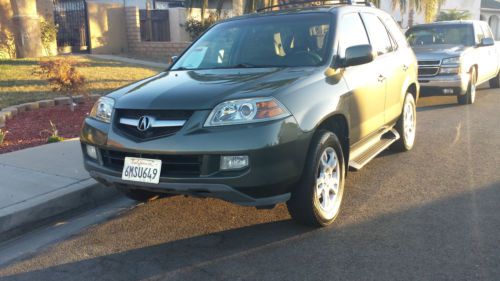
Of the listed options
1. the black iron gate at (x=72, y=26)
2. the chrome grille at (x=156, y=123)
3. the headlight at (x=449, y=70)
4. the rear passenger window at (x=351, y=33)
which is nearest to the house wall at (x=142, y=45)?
the black iron gate at (x=72, y=26)

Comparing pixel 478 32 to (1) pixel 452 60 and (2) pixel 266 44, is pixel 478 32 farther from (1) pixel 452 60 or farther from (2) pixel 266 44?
(2) pixel 266 44

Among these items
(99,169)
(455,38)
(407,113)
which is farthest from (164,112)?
(455,38)

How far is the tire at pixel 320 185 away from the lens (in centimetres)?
388

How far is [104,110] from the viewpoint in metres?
4.25

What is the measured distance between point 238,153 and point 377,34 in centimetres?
310

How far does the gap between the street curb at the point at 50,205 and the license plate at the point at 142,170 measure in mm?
1233

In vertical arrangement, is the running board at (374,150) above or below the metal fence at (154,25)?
below

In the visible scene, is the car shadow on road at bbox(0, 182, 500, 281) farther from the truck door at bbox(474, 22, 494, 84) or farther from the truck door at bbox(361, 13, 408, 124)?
the truck door at bbox(474, 22, 494, 84)

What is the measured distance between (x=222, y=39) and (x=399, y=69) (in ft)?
7.40

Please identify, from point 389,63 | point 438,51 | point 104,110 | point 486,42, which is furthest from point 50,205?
point 486,42

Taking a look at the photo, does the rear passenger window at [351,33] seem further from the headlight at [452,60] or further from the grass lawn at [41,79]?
the grass lawn at [41,79]

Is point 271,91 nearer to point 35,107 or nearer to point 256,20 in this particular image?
point 256,20

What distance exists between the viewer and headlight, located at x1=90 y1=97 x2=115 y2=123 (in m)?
4.17

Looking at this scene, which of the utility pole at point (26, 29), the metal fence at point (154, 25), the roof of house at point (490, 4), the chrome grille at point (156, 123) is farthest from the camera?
the roof of house at point (490, 4)
